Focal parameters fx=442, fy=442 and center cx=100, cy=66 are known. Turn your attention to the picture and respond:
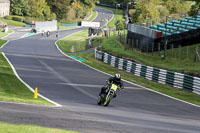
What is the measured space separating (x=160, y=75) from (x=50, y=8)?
343 feet

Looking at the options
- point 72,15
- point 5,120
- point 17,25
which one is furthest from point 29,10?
point 5,120

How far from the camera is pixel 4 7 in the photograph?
118 metres

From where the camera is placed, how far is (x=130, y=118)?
17047 mm

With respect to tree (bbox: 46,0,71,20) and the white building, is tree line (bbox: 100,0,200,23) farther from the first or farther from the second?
the white building

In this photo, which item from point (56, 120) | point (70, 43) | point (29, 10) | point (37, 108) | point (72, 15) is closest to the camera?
point (56, 120)

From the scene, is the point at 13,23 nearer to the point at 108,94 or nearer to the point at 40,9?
the point at 40,9

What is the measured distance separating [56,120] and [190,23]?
141 ft

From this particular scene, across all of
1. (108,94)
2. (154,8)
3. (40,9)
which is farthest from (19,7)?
(108,94)

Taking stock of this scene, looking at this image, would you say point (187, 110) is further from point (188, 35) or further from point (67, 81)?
point (188, 35)

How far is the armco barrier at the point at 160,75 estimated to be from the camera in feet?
100

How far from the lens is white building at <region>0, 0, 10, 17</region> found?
115819mm

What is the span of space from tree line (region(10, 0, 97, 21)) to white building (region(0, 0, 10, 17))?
1403mm

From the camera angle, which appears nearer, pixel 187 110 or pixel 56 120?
pixel 56 120

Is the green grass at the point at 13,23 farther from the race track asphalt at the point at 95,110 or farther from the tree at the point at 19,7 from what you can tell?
the race track asphalt at the point at 95,110
